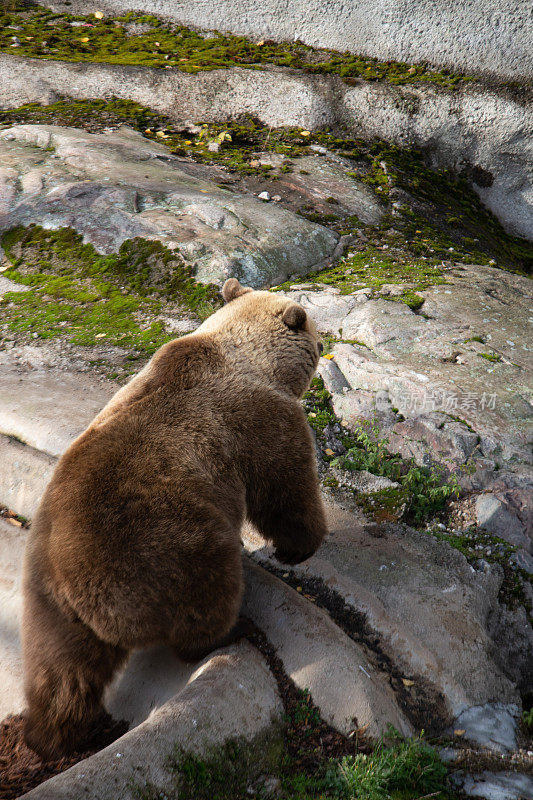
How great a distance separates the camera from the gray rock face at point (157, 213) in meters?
6.57

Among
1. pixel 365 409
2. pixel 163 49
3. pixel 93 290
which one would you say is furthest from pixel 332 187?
pixel 163 49

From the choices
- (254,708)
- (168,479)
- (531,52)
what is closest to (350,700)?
(254,708)

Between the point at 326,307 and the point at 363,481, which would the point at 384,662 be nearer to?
the point at 363,481

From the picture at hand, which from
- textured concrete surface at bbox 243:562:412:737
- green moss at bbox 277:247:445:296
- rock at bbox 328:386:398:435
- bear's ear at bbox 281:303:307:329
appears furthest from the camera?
green moss at bbox 277:247:445:296

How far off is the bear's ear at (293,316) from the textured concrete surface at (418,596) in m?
1.45

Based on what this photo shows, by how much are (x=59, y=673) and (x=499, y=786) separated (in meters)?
1.97

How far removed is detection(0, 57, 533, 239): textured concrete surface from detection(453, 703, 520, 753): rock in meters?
8.35

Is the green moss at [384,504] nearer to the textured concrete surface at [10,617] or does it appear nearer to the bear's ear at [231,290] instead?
the bear's ear at [231,290]

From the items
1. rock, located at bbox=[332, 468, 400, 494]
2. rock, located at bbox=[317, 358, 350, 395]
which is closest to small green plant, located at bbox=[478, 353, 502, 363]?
rock, located at bbox=[317, 358, 350, 395]

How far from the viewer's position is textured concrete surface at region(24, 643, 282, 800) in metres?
1.95

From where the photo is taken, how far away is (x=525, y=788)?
96.0 inches

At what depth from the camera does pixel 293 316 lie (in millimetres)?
3375

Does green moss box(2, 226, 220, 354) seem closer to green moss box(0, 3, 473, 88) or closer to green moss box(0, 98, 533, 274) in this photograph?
green moss box(0, 98, 533, 274)

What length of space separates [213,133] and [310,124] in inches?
63.6
